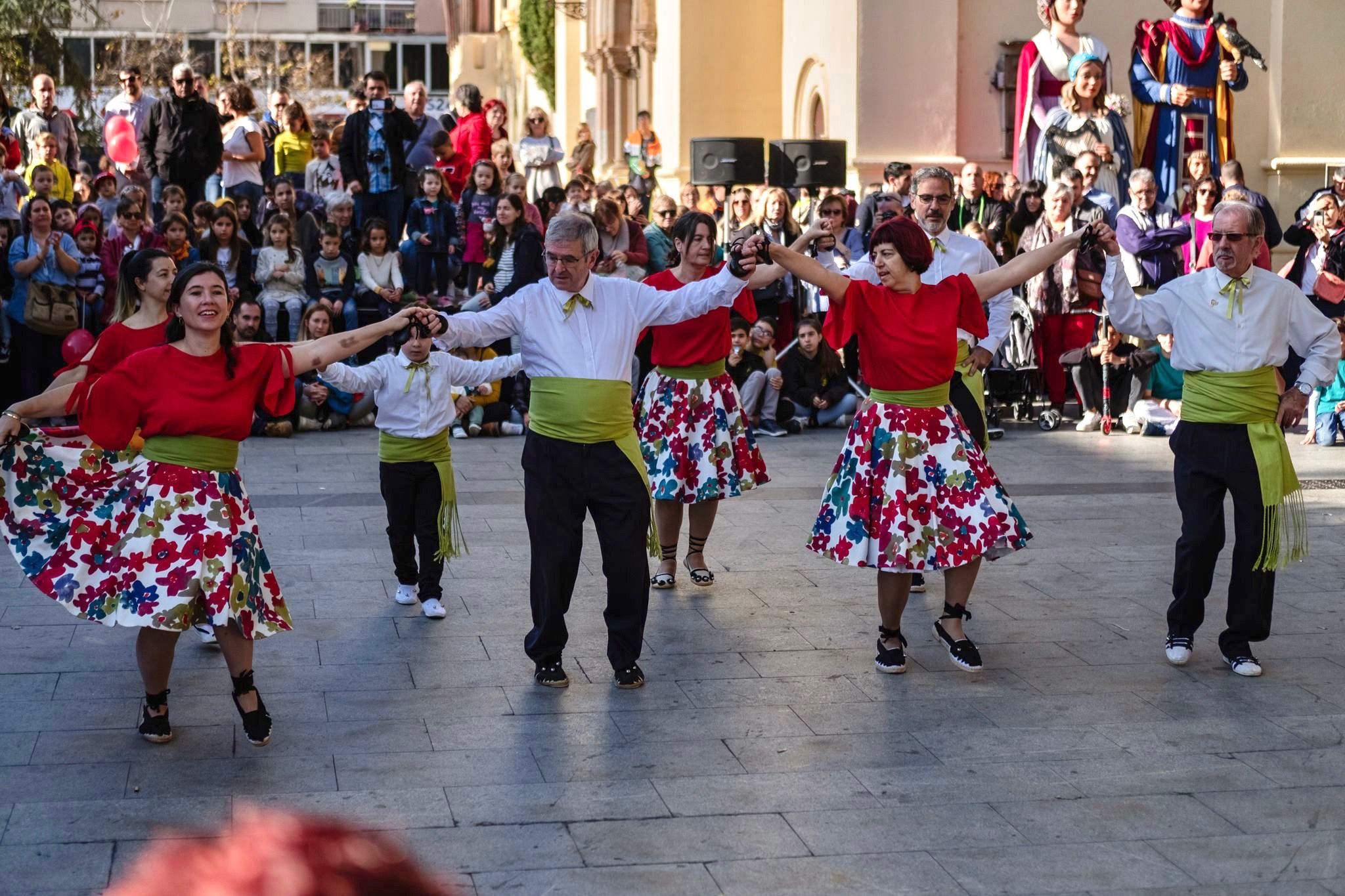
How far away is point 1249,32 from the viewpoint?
2055cm

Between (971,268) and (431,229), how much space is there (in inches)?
334

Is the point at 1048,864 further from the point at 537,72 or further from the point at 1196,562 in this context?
the point at 537,72

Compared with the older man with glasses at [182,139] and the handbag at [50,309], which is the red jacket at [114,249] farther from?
the older man with glasses at [182,139]

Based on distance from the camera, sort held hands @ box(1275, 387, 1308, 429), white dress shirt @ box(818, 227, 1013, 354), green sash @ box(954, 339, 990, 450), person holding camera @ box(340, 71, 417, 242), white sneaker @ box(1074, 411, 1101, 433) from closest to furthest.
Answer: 1. held hands @ box(1275, 387, 1308, 429)
2. green sash @ box(954, 339, 990, 450)
3. white dress shirt @ box(818, 227, 1013, 354)
4. white sneaker @ box(1074, 411, 1101, 433)
5. person holding camera @ box(340, 71, 417, 242)

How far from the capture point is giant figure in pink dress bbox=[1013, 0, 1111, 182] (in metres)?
16.9

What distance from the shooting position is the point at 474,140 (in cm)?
1825

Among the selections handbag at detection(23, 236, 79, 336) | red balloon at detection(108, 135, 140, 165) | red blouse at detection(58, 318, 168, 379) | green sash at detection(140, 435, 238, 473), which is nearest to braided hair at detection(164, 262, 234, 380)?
green sash at detection(140, 435, 238, 473)

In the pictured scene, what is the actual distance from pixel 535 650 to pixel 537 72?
41.1 meters

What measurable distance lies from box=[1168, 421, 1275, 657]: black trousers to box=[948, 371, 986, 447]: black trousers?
1159mm

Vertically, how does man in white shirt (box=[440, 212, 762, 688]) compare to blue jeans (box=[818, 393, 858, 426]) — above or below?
above

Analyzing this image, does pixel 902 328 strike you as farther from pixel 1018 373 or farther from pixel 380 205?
pixel 380 205

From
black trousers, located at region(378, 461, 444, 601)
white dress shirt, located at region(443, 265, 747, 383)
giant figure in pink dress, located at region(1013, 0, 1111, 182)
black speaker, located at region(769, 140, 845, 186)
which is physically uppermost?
giant figure in pink dress, located at region(1013, 0, 1111, 182)

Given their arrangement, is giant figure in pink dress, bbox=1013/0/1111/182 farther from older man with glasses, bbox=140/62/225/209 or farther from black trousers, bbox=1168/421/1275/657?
black trousers, bbox=1168/421/1275/657

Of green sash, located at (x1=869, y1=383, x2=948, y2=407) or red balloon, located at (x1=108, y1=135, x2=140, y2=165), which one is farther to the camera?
red balloon, located at (x1=108, y1=135, x2=140, y2=165)
